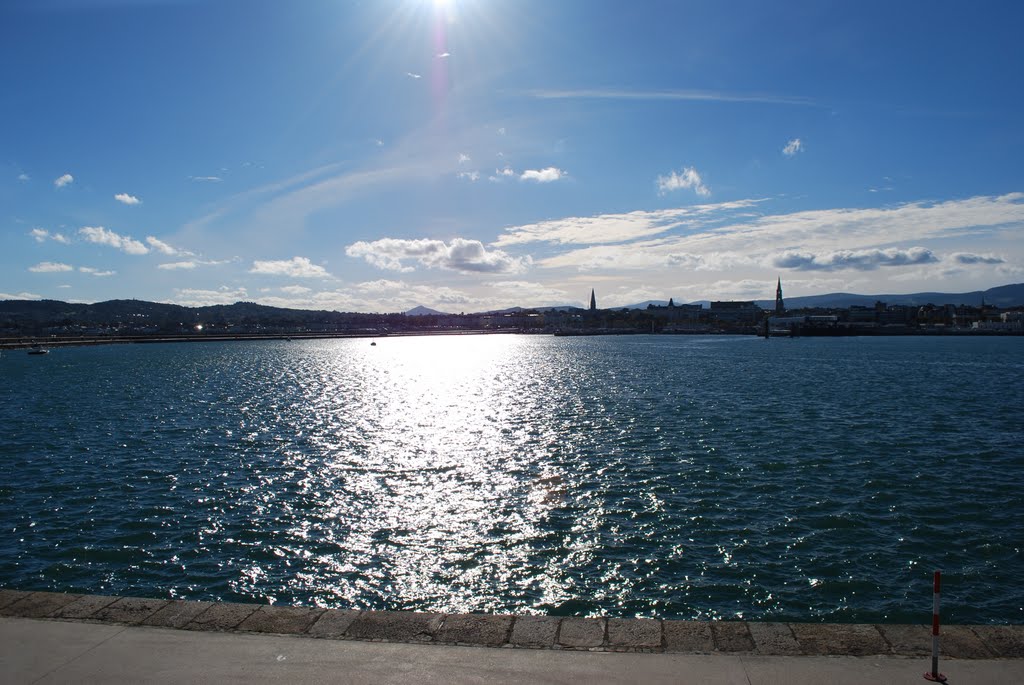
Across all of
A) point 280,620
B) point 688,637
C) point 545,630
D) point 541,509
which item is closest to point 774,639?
point 688,637

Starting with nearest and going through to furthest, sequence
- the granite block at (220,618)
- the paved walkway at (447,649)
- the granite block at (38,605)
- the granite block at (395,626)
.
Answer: the paved walkway at (447,649) → the granite block at (395,626) → the granite block at (220,618) → the granite block at (38,605)

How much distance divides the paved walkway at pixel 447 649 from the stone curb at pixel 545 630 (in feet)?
0.07

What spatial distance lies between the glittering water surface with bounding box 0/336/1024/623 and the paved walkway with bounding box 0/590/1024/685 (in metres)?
4.05

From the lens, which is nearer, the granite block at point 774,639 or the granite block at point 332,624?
the granite block at point 774,639

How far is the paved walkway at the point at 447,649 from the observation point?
613 centimetres

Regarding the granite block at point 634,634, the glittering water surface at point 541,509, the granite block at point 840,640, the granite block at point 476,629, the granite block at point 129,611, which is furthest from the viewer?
the glittering water surface at point 541,509

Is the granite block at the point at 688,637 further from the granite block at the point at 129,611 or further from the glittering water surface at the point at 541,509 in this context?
the granite block at the point at 129,611

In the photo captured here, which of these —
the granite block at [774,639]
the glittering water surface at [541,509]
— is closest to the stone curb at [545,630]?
the granite block at [774,639]

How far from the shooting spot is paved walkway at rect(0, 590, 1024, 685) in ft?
20.1

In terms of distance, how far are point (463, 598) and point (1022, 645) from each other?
800cm

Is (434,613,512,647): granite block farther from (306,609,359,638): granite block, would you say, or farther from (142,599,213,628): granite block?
(142,599,213,628): granite block

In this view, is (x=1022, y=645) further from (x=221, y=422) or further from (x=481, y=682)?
(x=221, y=422)

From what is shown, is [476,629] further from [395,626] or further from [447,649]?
[395,626]

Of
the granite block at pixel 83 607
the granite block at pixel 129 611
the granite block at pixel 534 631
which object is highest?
the granite block at pixel 83 607
